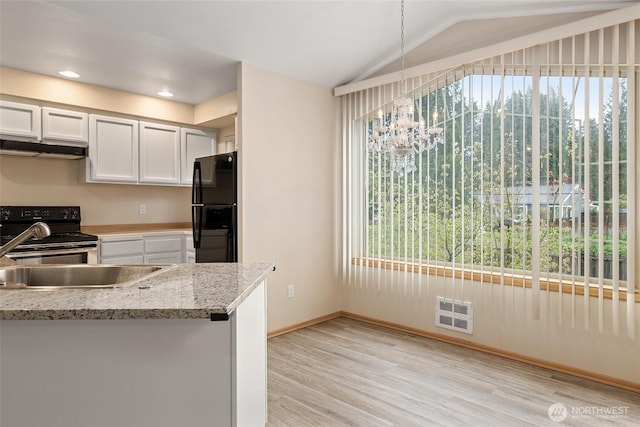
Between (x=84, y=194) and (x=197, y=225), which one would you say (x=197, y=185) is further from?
(x=84, y=194)

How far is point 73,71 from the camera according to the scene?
356 centimetres

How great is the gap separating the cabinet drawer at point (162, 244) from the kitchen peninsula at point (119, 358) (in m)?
2.81

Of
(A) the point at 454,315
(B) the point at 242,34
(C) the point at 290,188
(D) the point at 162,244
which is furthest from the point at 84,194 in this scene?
(A) the point at 454,315

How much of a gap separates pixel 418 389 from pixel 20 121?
4008 mm

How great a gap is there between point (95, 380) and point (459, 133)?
10.0 ft

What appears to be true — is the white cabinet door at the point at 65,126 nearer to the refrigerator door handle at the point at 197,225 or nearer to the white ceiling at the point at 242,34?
the white ceiling at the point at 242,34

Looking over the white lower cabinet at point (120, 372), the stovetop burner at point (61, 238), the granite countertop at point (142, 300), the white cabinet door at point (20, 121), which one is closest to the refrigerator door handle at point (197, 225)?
the stovetop burner at point (61, 238)

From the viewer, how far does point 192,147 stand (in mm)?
4738

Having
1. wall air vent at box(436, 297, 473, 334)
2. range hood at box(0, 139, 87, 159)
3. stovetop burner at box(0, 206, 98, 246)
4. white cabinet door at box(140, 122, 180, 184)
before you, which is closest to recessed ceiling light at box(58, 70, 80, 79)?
range hood at box(0, 139, 87, 159)

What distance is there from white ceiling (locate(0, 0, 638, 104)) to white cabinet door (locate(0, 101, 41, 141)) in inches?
14.3

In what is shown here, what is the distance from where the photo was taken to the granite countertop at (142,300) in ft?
3.80

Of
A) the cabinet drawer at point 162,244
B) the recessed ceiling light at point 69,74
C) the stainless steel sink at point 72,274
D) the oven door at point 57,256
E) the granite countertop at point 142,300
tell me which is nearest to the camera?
the granite countertop at point 142,300

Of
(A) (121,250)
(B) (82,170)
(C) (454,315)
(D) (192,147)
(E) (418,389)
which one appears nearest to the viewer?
(E) (418,389)

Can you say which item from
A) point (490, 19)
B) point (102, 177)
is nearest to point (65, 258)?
point (102, 177)
